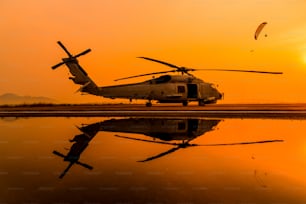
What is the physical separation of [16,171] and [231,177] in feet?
16.6

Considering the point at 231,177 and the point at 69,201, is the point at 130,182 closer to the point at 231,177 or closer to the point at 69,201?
the point at 69,201

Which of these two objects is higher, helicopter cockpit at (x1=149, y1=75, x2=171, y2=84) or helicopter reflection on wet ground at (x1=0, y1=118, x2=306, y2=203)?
helicopter cockpit at (x1=149, y1=75, x2=171, y2=84)

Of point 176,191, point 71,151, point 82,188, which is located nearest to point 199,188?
point 176,191

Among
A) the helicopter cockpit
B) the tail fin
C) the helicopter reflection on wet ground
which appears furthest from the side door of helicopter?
the helicopter reflection on wet ground

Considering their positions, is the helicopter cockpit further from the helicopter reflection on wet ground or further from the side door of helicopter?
the helicopter reflection on wet ground

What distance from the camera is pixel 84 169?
8.54m

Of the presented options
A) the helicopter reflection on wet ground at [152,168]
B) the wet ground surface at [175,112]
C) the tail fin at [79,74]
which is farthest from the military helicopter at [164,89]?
the helicopter reflection on wet ground at [152,168]

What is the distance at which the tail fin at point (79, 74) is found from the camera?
42403 mm

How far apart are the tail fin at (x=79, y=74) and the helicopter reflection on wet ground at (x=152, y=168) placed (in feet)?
92.0

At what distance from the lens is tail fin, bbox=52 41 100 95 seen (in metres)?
42.4

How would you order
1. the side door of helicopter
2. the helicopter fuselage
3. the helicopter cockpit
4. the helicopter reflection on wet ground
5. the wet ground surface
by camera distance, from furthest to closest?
the side door of helicopter, the helicopter cockpit, the helicopter fuselage, the wet ground surface, the helicopter reflection on wet ground

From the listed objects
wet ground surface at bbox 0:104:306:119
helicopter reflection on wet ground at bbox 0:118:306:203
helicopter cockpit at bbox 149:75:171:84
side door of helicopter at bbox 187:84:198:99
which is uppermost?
helicopter cockpit at bbox 149:75:171:84

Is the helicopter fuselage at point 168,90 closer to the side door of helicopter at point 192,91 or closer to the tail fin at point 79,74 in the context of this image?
the side door of helicopter at point 192,91

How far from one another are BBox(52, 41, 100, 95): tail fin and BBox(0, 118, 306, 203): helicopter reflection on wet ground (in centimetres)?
2805
